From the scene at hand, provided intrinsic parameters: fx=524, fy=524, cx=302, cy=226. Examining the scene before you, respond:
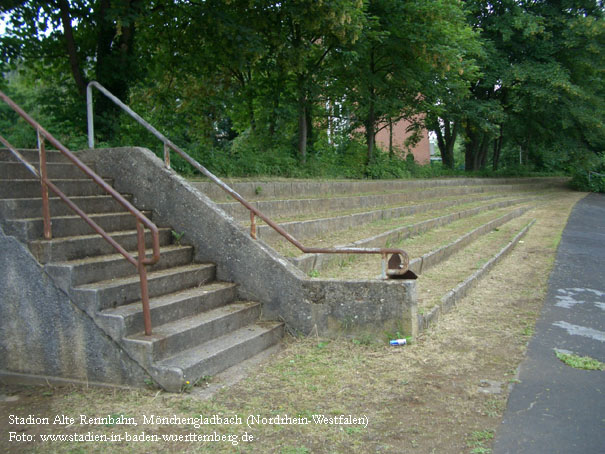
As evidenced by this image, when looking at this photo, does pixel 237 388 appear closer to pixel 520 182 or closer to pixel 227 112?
pixel 227 112

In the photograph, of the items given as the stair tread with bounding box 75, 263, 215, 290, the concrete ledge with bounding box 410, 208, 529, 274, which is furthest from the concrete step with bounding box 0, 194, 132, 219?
the concrete ledge with bounding box 410, 208, 529, 274

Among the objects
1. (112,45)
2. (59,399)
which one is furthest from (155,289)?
(112,45)

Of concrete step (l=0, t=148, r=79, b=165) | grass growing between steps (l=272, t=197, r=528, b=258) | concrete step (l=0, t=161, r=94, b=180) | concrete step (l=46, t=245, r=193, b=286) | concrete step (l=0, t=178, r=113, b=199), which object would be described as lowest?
grass growing between steps (l=272, t=197, r=528, b=258)

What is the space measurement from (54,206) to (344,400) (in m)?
3.47

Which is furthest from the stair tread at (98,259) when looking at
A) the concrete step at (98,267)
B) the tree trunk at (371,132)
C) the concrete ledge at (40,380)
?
the tree trunk at (371,132)

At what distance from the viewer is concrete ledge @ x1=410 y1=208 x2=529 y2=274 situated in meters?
7.07

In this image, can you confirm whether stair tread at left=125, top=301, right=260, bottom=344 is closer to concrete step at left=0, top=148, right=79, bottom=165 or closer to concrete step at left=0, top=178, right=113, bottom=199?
concrete step at left=0, top=178, right=113, bottom=199

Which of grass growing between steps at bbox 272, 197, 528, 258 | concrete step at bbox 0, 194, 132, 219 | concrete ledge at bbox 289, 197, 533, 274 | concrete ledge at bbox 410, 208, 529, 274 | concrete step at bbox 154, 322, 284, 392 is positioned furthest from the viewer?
concrete ledge at bbox 410, 208, 529, 274

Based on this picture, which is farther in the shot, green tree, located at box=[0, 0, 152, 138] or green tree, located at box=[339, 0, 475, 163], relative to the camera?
green tree, located at box=[339, 0, 475, 163]

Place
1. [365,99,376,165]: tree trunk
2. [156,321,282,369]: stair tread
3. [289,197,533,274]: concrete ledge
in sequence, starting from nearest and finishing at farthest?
[156,321,282,369]: stair tread, [289,197,533,274]: concrete ledge, [365,99,376,165]: tree trunk

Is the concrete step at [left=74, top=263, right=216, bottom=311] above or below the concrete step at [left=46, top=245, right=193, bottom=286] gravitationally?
below

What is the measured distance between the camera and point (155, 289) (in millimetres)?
4922

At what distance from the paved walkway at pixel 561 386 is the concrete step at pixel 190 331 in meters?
2.52

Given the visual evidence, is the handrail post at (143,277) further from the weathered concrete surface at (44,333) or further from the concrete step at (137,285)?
the concrete step at (137,285)
